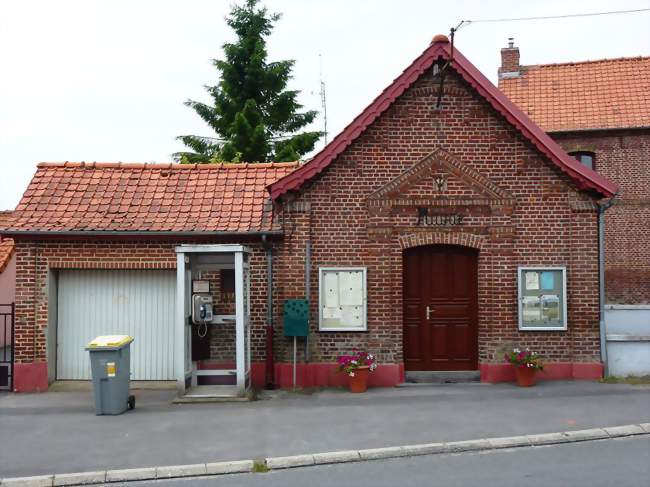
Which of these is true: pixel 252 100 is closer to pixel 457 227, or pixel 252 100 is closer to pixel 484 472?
pixel 457 227

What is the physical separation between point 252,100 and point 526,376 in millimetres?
19807

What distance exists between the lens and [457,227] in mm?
12297

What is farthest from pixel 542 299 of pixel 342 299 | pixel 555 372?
pixel 342 299

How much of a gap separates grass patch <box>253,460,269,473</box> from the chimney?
985 inches

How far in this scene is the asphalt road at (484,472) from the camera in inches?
269

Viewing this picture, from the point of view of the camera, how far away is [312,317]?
12156 mm

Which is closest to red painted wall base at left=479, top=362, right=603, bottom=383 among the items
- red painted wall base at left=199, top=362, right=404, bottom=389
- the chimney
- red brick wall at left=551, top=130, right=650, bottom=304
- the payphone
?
red painted wall base at left=199, top=362, right=404, bottom=389

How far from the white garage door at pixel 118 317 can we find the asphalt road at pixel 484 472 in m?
5.62

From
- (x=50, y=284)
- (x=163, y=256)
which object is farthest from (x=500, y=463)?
(x=50, y=284)

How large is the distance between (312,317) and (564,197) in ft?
17.0

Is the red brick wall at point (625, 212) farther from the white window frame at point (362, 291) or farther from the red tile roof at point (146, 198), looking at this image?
the white window frame at point (362, 291)

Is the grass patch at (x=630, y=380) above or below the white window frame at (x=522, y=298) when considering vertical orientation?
below

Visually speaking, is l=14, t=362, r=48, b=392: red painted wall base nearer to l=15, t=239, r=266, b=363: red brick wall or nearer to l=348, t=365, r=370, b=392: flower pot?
l=15, t=239, r=266, b=363: red brick wall

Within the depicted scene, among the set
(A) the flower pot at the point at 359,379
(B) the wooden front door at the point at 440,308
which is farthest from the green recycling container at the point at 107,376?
(B) the wooden front door at the point at 440,308
